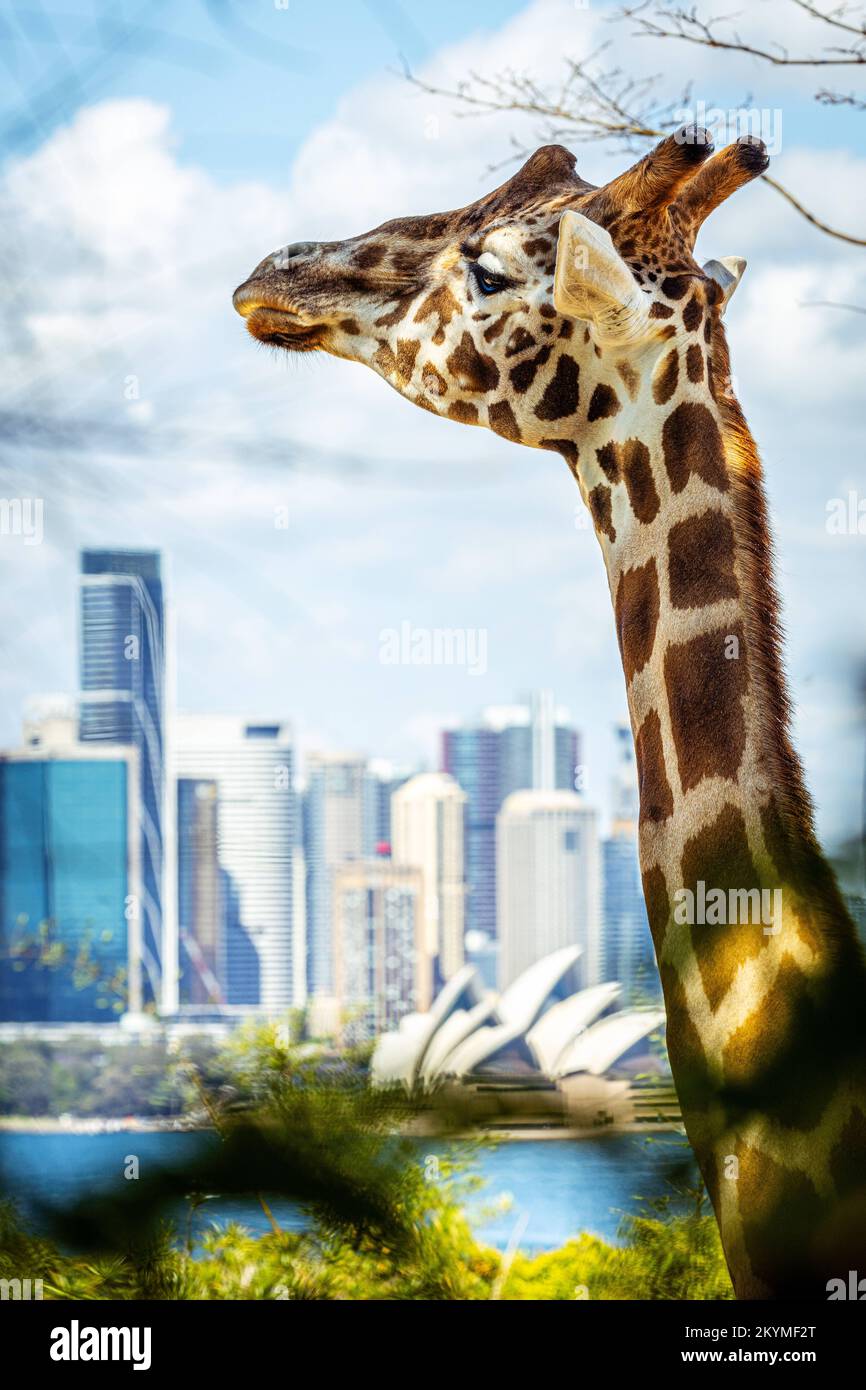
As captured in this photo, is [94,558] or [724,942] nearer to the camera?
[94,558]

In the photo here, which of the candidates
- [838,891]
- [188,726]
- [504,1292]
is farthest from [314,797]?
[838,891]

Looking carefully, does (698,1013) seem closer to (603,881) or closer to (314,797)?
(603,881)

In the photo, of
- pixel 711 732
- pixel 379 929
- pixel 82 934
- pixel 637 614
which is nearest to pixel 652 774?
pixel 711 732

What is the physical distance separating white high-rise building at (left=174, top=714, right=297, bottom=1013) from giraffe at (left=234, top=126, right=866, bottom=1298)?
2496 centimetres

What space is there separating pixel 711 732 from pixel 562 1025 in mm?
691

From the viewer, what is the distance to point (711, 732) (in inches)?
83.4

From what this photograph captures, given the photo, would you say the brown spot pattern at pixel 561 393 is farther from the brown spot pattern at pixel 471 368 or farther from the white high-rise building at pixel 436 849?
the white high-rise building at pixel 436 849

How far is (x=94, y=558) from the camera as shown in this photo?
143 centimetres

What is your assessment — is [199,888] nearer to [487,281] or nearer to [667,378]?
[487,281]

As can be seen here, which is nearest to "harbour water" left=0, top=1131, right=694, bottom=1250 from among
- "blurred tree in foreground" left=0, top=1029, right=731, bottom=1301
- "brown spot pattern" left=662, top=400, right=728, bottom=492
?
"blurred tree in foreground" left=0, top=1029, right=731, bottom=1301

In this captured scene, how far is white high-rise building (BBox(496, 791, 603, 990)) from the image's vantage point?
31609 mm

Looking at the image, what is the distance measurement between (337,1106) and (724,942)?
1018 mm

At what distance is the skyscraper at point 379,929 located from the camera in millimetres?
24141
